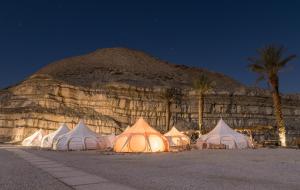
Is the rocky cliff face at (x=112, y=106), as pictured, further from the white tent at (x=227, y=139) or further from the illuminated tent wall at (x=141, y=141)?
the illuminated tent wall at (x=141, y=141)

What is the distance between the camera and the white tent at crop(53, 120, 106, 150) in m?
34.8

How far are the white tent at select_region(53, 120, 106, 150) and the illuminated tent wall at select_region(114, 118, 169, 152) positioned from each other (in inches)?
287

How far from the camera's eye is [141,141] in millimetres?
28219

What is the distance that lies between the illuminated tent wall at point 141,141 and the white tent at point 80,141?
7283mm

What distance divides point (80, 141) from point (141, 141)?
9.87m

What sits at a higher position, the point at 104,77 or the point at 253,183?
the point at 104,77

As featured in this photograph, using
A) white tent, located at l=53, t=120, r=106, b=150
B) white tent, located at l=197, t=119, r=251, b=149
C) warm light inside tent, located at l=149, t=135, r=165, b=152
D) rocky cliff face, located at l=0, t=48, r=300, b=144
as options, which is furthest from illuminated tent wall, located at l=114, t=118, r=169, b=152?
rocky cliff face, located at l=0, t=48, r=300, b=144

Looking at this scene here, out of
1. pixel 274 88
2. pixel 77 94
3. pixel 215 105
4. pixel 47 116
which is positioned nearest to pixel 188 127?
pixel 215 105

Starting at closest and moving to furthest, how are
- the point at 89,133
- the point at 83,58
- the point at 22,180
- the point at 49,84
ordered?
the point at 22,180 → the point at 89,133 → the point at 49,84 → the point at 83,58

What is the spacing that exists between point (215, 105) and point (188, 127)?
1350 centimetres

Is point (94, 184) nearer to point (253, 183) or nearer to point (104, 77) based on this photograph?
point (253, 183)

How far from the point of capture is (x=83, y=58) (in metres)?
147

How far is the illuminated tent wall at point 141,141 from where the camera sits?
1104 inches

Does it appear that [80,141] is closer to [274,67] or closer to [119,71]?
[274,67]
